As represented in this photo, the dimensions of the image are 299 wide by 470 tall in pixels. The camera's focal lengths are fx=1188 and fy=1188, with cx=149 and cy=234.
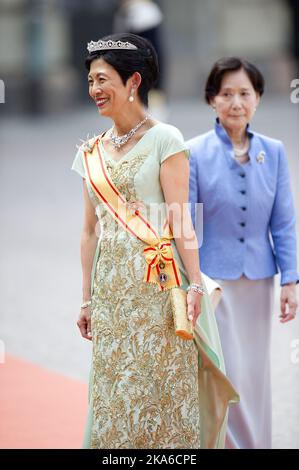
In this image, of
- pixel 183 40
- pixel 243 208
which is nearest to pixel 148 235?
pixel 243 208

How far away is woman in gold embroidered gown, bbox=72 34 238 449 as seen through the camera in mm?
3943

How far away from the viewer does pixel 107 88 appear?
3.95 metres

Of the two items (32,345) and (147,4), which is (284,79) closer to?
(147,4)

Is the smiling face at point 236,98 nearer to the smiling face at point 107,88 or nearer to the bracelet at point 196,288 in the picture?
the smiling face at point 107,88

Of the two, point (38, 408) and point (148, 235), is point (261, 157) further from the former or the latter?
point (38, 408)

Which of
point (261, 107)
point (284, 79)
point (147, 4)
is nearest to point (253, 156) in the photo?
point (147, 4)

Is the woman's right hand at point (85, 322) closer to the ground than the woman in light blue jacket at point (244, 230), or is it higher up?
closer to the ground

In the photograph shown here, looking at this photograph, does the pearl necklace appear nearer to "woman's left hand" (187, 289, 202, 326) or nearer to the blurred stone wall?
"woman's left hand" (187, 289, 202, 326)

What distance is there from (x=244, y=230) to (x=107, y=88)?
1090mm

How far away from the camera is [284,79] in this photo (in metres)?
20.2

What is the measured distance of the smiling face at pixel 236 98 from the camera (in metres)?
4.74

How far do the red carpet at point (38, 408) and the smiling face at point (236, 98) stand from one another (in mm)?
1581

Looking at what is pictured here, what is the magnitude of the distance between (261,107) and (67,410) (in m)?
13.6

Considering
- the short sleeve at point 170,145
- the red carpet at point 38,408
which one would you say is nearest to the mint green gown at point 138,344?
the short sleeve at point 170,145
